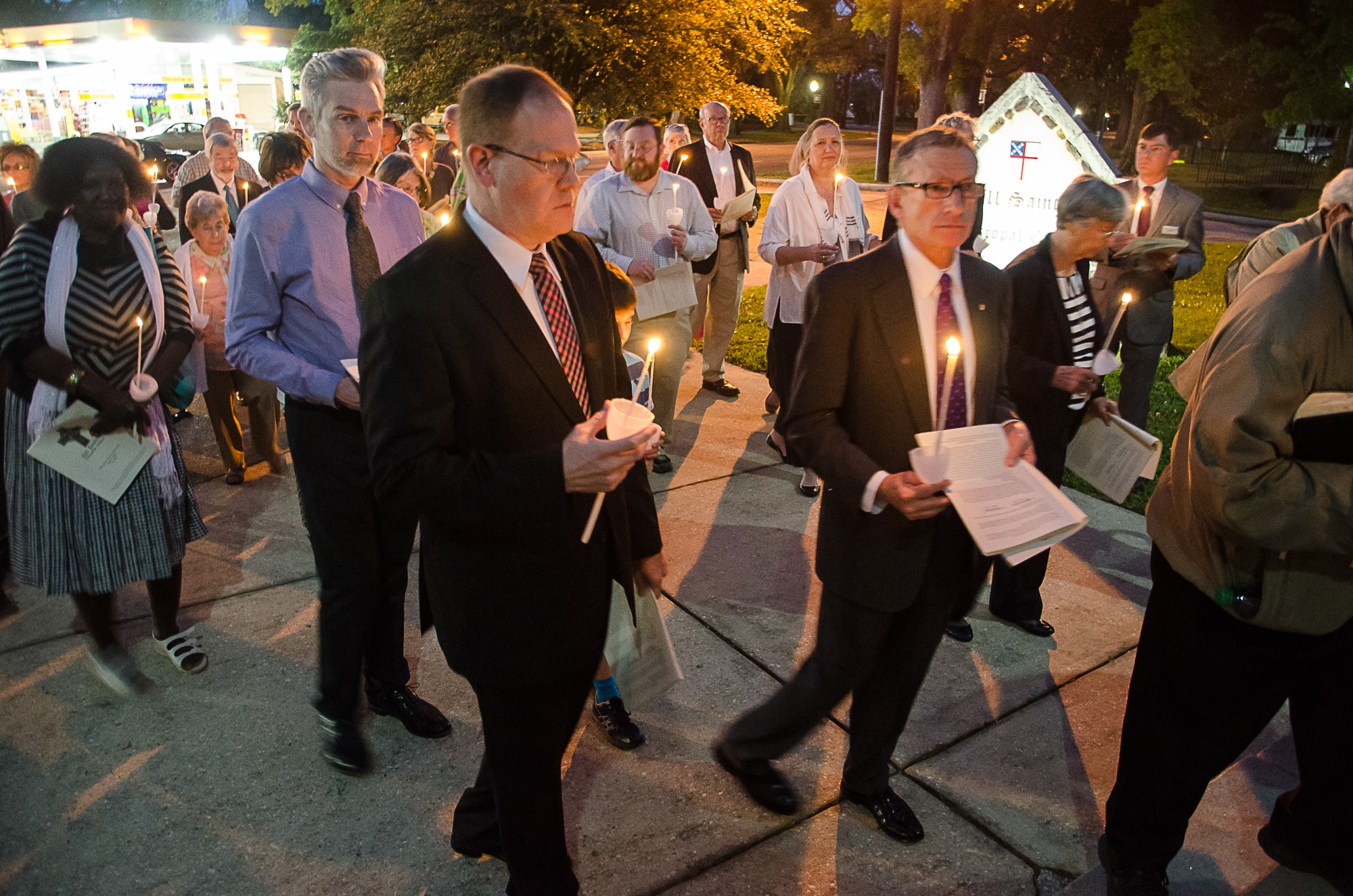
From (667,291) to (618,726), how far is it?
3083 millimetres

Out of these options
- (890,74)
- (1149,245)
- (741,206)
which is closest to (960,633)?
(1149,245)

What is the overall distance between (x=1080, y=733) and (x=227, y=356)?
333cm

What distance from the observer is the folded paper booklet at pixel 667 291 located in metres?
5.77

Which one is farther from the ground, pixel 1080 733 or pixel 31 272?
pixel 31 272

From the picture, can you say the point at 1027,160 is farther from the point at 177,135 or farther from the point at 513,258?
the point at 177,135

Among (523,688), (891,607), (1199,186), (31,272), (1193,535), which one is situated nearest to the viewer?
(523,688)

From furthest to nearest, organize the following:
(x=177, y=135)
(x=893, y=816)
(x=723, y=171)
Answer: (x=177, y=135)
(x=723, y=171)
(x=893, y=816)

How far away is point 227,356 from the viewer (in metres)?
3.06

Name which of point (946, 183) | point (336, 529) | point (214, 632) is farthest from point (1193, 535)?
point (214, 632)

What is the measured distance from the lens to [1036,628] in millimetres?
4348

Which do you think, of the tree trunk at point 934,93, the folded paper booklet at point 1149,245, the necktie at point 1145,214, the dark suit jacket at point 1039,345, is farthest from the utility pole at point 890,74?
the dark suit jacket at point 1039,345

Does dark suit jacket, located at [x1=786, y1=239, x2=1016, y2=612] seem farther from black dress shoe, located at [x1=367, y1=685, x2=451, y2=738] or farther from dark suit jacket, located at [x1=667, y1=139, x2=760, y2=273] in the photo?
dark suit jacket, located at [x1=667, y1=139, x2=760, y2=273]

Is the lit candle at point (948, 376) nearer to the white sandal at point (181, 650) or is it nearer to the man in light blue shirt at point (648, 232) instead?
the white sandal at point (181, 650)

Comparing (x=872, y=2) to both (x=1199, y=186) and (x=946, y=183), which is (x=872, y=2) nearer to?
(x=1199, y=186)
